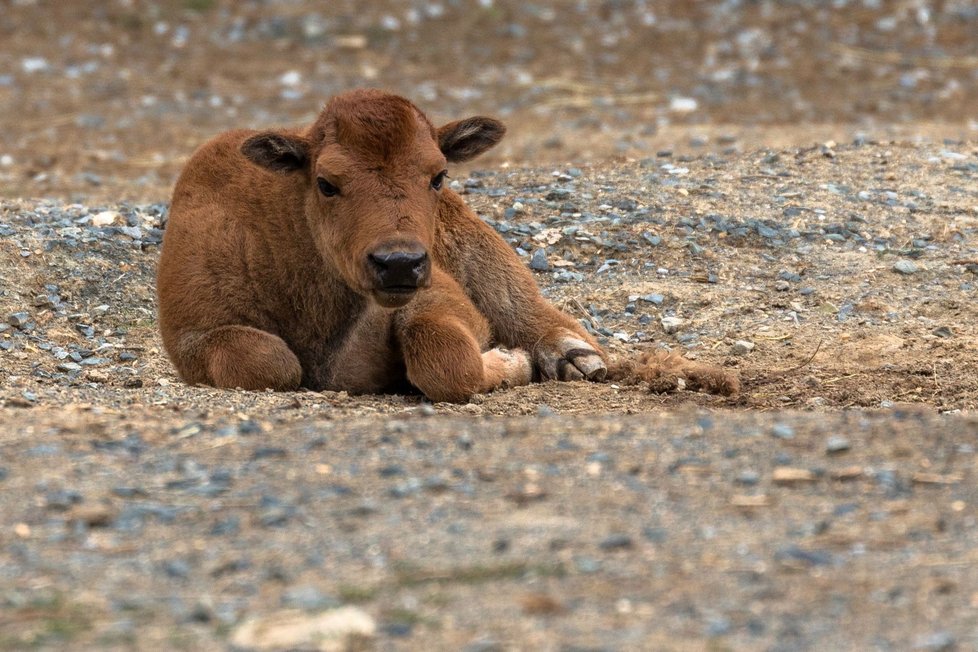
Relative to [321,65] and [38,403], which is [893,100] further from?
[38,403]

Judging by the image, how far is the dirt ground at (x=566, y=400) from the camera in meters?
5.08

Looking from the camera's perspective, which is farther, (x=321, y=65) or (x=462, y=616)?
(x=321, y=65)

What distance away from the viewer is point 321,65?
22.0 m

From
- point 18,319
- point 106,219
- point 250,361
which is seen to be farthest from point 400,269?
point 106,219

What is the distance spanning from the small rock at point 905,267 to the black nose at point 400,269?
5029 mm

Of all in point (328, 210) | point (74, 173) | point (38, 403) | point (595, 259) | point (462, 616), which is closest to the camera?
point (462, 616)

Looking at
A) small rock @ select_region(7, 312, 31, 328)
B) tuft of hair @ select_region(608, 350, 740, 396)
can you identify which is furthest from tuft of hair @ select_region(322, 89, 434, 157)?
small rock @ select_region(7, 312, 31, 328)

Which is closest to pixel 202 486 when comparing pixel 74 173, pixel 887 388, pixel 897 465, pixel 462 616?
pixel 462 616

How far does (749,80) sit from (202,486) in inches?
653

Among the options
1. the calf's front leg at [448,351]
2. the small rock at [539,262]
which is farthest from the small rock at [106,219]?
the calf's front leg at [448,351]

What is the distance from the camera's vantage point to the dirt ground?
5082mm

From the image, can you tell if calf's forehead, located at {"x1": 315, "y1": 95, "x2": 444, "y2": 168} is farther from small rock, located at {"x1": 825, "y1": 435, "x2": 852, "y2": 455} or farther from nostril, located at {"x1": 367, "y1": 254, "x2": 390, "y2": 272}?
small rock, located at {"x1": 825, "y1": 435, "x2": 852, "y2": 455}

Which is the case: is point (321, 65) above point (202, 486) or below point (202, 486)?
above

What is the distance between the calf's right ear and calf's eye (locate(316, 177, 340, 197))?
1.05ft
